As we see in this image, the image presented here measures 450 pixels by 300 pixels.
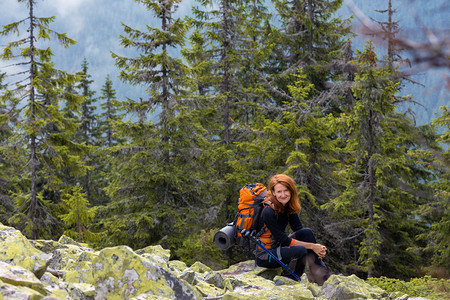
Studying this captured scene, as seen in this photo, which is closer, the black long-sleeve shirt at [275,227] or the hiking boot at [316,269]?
the black long-sleeve shirt at [275,227]

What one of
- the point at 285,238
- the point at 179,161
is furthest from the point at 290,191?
the point at 179,161

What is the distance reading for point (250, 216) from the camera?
6035mm

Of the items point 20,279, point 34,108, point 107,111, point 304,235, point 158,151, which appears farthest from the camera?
point 107,111

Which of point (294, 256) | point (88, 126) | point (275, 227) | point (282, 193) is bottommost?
point (294, 256)

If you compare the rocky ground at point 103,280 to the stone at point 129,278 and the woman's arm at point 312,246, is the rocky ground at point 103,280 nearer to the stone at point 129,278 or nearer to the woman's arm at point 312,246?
the stone at point 129,278

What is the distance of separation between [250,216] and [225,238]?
→ 557 millimetres

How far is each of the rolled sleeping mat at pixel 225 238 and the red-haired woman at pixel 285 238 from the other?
49cm

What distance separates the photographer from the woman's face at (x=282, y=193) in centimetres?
584

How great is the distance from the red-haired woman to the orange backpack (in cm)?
7

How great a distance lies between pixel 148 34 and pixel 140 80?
6.38 ft

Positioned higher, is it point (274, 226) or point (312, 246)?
point (274, 226)

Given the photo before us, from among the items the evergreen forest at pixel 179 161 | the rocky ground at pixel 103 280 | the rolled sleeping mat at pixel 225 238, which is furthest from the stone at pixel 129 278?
the evergreen forest at pixel 179 161

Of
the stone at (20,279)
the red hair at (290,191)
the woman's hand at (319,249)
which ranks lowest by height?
the woman's hand at (319,249)

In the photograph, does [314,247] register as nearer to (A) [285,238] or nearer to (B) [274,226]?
(A) [285,238]
